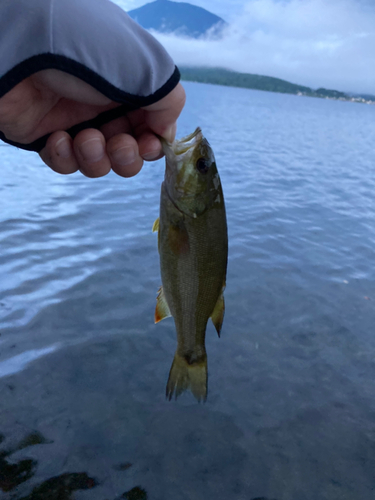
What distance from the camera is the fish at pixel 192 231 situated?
2.51 m

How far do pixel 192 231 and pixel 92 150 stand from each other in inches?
35.8

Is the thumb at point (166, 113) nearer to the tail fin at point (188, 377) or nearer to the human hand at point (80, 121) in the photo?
the human hand at point (80, 121)

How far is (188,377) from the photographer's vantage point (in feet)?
10.4

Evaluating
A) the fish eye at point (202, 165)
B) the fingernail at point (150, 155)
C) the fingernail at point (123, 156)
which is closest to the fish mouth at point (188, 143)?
the fish eye at point (202, 165)

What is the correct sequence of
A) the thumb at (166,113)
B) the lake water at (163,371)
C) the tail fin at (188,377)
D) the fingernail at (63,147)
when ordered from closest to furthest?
the thumb at (166,113) → the fingernail at (63,147) → the tail fin at (188,377) → the lake water at (163,371)

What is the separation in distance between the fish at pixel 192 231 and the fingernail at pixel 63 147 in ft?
2.20

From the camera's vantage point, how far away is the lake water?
4.15 meters

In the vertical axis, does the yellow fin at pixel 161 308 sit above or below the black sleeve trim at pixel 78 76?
below

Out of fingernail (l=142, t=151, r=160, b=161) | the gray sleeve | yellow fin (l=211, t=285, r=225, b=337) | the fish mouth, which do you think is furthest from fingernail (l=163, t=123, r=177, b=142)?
yellow fin (l=211, t=285, r=225, b=337)

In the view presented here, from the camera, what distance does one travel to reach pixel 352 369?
5930 mm

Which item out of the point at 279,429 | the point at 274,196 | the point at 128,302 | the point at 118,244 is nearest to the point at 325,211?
the point at 274,196

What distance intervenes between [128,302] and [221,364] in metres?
1.99

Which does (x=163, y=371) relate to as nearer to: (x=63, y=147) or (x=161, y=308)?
(x=161, y=308)

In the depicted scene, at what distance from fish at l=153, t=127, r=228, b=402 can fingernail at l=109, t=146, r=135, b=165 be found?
24 cm
